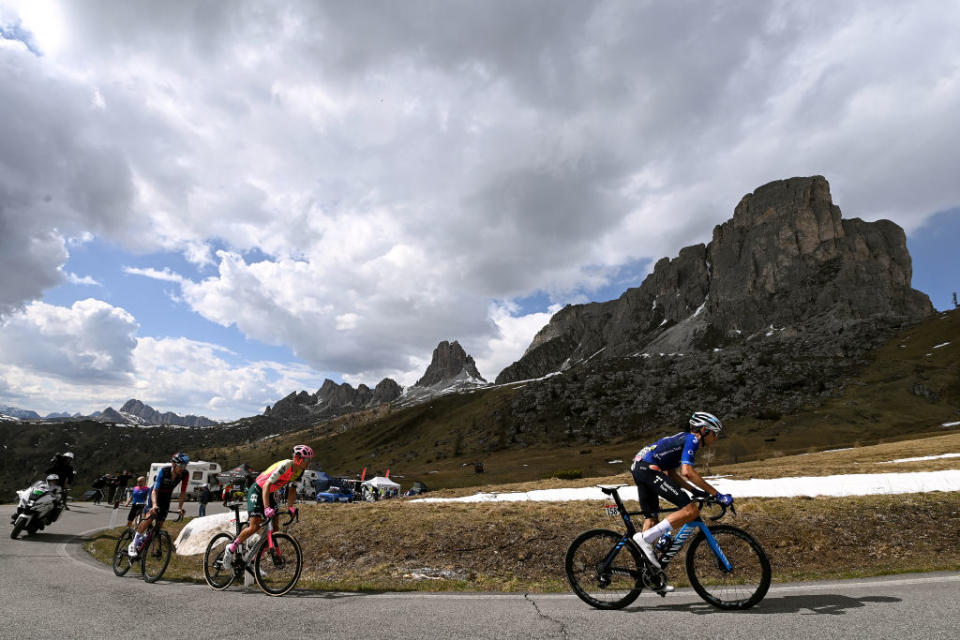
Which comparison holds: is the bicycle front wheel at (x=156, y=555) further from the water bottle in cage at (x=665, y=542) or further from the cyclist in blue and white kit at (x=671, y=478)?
the water bottle in cage at (x=665, y=542)

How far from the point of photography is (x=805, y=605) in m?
6.83

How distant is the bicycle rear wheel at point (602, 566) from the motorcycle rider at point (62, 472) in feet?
61.4

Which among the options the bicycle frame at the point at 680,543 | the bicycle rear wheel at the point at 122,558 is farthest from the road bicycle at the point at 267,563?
the bicycle frame at the point at 680,543

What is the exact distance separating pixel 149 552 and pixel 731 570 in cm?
1200

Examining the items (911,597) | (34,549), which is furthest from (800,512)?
(34,549)

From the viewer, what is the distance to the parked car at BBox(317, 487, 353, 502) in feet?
154

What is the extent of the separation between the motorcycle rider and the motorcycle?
289 mm

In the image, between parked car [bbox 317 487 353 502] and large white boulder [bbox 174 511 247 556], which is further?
parked car [bbox 317 487 353 502]

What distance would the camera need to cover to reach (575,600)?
7.64 metres

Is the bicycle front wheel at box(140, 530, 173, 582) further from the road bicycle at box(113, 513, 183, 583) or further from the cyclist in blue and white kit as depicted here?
the cyclist in blue and white kit

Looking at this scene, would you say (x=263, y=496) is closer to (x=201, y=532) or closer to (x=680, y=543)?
(x=680, y=543)

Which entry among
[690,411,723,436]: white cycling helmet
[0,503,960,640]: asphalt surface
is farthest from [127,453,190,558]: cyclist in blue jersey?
[690,411,723,436]: white cycling helmet

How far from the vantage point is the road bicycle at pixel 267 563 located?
8.52 m

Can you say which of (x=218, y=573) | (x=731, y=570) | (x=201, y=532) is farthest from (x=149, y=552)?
(x=731, y=570)
